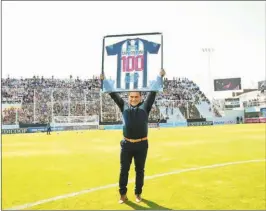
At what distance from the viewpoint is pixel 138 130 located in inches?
263

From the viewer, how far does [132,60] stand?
786 cm

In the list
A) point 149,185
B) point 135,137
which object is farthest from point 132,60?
point 149,185

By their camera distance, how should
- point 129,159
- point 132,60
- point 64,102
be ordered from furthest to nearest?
point 64,102, point 132,60, point 129,159

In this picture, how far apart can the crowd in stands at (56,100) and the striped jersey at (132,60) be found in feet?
161

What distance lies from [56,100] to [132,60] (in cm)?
5833

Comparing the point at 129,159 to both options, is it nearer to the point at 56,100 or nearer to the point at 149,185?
the point at 149,185

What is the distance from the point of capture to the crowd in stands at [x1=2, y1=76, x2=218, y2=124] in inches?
2347

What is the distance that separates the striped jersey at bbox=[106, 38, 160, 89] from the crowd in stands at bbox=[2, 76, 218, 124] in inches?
1933

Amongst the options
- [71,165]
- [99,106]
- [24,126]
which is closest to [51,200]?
[71,165]

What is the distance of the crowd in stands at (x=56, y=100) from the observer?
5962 cm

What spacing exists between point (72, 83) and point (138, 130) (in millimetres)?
62686

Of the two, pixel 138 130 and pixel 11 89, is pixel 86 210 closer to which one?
pixel 138 130

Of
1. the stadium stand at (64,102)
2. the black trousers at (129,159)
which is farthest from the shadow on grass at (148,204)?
the stadium stand at (64,102)

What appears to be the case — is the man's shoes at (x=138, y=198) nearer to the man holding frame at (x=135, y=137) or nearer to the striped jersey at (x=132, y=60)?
the man holding frame at (x=135, y=137)
